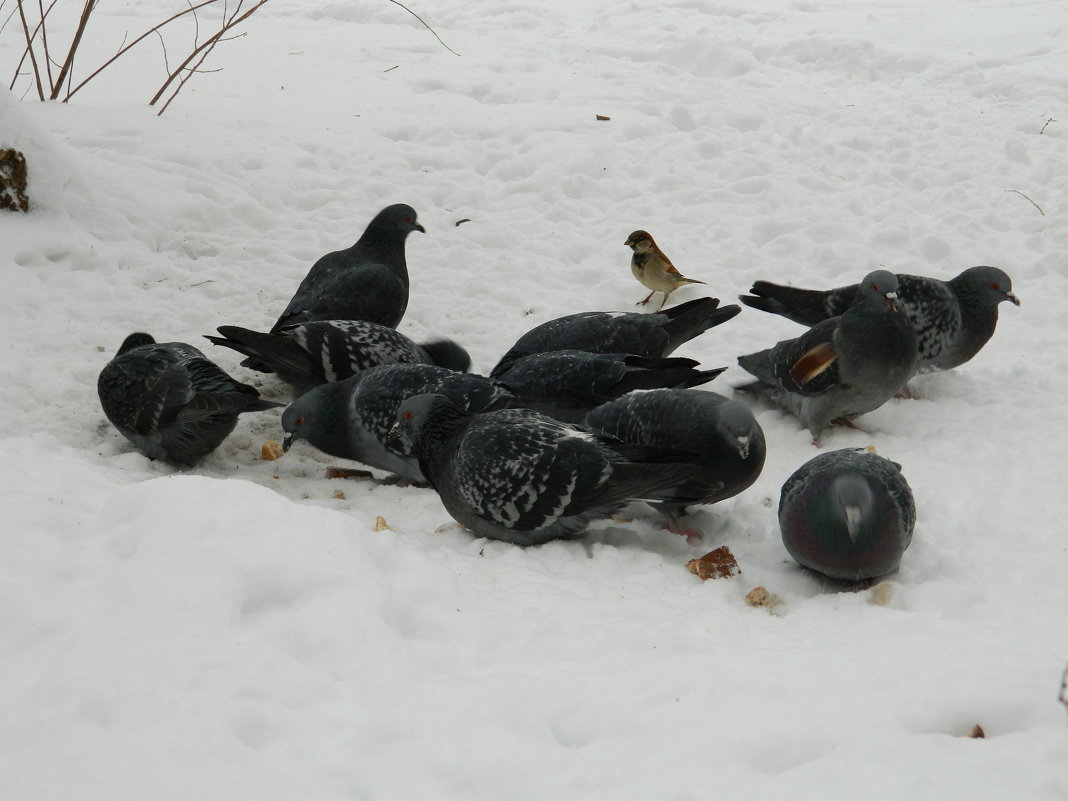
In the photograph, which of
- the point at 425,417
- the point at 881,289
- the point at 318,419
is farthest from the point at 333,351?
the point at 881,289

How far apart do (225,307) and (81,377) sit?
1.23m

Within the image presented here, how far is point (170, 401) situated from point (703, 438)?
8.37 feet

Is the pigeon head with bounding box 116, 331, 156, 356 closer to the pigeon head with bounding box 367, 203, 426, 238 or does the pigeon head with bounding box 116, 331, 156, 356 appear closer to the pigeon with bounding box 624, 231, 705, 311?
the pigeon head with bounding box 367, 203, 426, 238

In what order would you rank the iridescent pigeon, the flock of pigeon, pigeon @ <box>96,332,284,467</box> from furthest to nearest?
1. the iridescent pigeon
2. pigeon @ <box>96,332,284,467</box>
3. the flock of pigeon

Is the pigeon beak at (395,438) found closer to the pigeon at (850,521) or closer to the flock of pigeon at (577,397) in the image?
the flock of pigeon at (577,397)

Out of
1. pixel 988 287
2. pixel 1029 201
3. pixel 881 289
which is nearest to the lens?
pixel 881 289

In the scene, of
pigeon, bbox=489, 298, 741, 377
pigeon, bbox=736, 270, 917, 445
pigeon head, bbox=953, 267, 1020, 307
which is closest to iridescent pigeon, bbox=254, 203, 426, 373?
pigeon, bbox=489, 298, 741, 377

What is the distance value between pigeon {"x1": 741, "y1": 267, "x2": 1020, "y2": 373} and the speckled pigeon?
2648 mm

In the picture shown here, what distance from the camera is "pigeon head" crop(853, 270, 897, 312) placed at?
5.12 metres

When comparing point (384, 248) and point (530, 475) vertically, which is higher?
point (384, 248)

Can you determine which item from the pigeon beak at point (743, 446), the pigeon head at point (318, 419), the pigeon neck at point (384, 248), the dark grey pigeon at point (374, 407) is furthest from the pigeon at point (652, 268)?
the pigeon beak at point (743, 446)

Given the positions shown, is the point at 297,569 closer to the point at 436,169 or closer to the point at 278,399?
the point at 278,399

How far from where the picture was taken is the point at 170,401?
460 cm

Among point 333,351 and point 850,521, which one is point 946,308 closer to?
point 850,521
